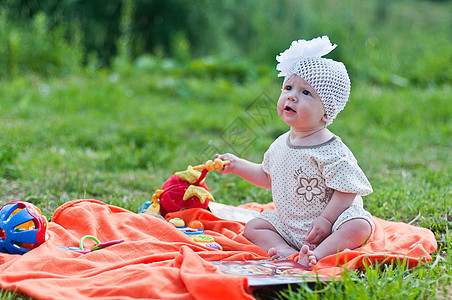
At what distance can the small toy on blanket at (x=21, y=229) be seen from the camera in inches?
104

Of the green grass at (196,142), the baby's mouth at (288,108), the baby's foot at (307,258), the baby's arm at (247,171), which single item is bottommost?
the green grass at (196,142)

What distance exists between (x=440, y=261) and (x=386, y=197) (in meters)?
1.07

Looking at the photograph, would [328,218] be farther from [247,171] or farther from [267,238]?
[247,171]

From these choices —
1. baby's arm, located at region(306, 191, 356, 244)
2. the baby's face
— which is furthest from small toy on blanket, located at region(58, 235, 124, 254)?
the baby's face

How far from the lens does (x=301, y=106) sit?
9.30ft

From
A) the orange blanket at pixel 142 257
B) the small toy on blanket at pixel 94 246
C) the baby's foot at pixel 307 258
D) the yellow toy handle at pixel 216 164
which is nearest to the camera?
the orange blanket at pixel 142 257

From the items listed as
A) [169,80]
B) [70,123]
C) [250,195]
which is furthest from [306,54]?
[169,80]

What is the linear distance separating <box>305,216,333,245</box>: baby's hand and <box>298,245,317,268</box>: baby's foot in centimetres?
16

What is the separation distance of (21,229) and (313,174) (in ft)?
4.68

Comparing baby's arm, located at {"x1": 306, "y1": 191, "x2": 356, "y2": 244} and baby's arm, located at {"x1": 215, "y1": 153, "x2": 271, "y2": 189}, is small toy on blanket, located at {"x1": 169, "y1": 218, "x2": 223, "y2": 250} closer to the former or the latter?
baby's arm, located at {"x1": 215, "y1": 153, "x2": 271, "y2": 189}

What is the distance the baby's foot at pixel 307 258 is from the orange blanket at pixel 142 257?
42 mm

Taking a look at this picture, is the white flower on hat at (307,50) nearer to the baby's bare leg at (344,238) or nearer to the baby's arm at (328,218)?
the baby's arm at (328,218)

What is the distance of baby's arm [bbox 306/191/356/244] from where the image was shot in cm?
276

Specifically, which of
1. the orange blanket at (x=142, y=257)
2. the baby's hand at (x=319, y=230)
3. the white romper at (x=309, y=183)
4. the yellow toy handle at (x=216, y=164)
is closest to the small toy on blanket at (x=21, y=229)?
the orange blanket at (x=142, y=257)
